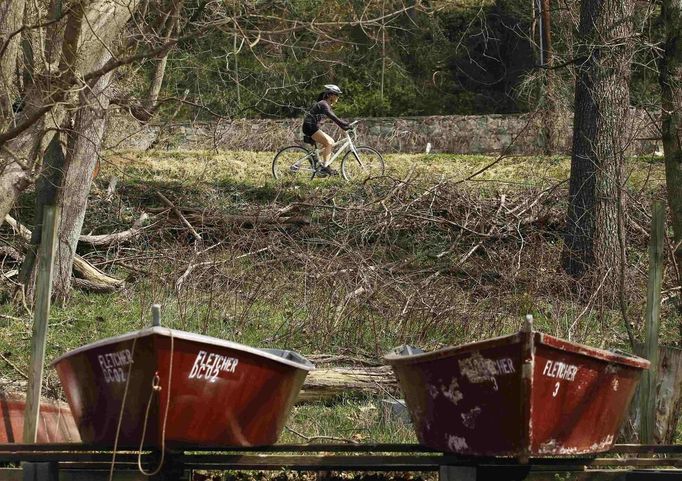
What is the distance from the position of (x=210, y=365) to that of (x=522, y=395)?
6.58 feet

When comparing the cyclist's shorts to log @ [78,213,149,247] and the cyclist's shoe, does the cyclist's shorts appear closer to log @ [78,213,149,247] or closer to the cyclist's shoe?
the cyclist's shoe

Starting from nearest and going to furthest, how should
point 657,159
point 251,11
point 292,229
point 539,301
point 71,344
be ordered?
point 251,11 → point 71,344 → point 539,301 → point 292,229 → point 657,159

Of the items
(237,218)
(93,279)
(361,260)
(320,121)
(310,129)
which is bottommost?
(93,279)

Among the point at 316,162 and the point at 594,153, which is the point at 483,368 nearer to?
the point at 594,153

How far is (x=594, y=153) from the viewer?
660 inches

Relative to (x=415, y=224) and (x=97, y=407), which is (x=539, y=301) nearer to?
(x=415, y=224)

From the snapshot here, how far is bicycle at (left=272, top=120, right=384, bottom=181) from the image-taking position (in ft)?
73.5

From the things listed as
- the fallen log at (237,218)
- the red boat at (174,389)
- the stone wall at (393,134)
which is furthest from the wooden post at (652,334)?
the stone wall at (393,134)

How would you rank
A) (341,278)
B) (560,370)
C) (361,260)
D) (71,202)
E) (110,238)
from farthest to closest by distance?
(110,238)
(71,202)
(361,260)
(341,278)
(560,370)

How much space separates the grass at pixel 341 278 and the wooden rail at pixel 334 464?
6.27ft

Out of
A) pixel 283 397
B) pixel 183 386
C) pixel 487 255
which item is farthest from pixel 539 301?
pixel 183 386

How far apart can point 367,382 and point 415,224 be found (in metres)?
7.39

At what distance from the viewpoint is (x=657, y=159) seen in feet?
77.5

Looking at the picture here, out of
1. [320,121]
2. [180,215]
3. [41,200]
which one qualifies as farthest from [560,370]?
[320,121]
